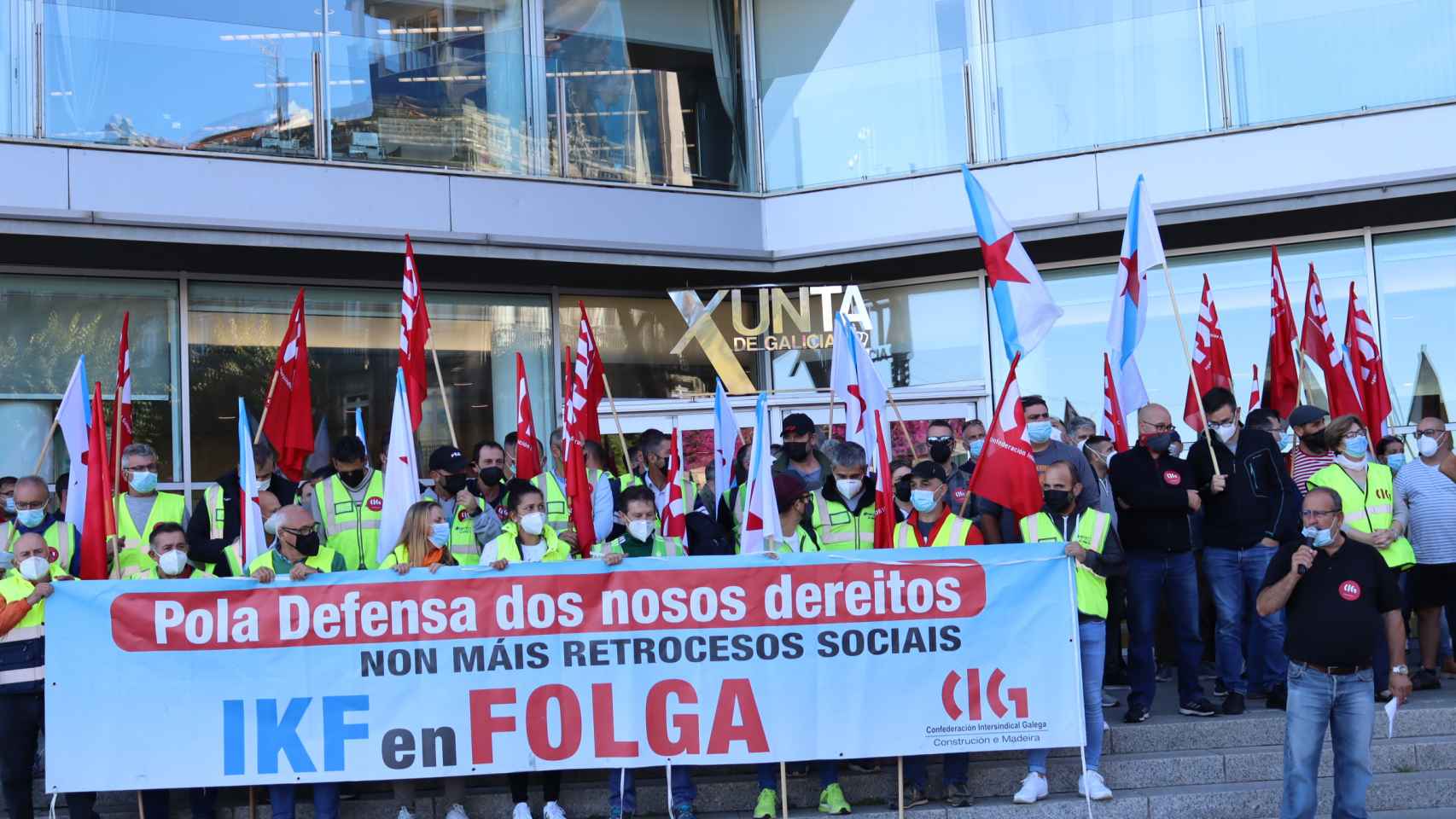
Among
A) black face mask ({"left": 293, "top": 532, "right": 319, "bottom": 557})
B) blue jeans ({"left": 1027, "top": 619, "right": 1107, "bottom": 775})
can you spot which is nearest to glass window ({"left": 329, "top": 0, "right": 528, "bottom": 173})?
black face mask ({"left": 293, "top": 532, "right": 319, "bottom": 557})

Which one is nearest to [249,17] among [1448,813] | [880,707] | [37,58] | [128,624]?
[37,58]

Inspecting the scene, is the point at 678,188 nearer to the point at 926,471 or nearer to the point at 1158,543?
the point at 926,471

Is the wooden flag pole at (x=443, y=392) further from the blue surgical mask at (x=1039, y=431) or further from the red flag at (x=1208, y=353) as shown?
the red flag at (x=1208, y=353)

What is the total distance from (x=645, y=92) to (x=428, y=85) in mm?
2334

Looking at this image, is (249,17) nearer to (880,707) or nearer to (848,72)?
(848,72)

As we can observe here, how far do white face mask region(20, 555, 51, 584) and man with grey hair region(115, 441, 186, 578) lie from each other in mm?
742

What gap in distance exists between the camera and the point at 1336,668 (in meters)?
8.51

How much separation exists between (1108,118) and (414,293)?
7535mm

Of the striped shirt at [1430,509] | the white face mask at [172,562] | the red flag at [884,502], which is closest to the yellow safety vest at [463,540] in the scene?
the white face mask at [172,562]

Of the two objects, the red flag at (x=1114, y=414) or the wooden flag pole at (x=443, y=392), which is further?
the red flag at (x=1114, y=414)

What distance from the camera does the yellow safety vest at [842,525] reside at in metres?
10.5

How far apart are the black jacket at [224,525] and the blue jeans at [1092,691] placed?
4799mm

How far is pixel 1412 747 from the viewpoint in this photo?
10.2 meters

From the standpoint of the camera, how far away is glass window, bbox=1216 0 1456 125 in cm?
1476
